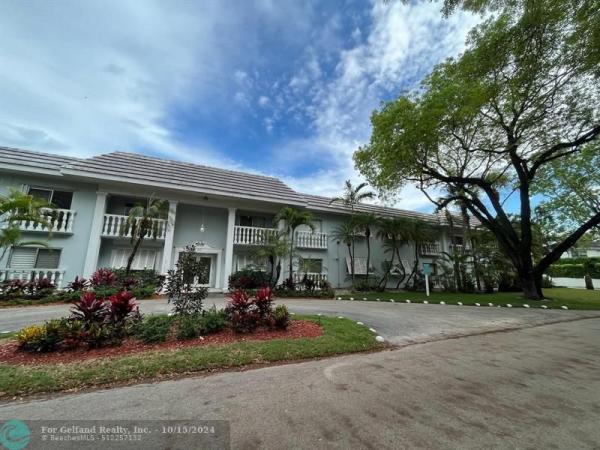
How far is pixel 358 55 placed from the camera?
33.6ft

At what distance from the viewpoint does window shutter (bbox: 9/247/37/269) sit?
37.1ft

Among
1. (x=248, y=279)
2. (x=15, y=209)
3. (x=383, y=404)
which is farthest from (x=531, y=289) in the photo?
(x=15, y=209)

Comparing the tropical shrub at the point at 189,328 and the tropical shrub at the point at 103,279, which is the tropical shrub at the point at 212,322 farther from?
the tropical shrub at the point at 103,279

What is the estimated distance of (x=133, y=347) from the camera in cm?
496

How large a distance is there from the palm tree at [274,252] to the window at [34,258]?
378 inches

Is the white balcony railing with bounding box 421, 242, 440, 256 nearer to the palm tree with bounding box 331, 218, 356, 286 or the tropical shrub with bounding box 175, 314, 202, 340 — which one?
the palm tree with bounding box 331, 218, 356, 286

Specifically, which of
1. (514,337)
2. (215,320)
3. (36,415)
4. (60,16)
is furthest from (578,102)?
(60,16)

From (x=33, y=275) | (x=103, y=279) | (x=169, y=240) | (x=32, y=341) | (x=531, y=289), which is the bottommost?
(x=32, y=341)

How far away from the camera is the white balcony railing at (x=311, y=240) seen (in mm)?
16469

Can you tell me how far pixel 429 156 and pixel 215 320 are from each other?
15026 mm

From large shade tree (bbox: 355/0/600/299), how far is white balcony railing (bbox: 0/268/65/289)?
1701 cm

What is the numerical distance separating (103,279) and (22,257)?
4446 mm

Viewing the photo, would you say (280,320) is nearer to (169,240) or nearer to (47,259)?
(169,240)

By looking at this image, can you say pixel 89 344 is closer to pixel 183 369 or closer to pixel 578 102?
pixel 183 369
